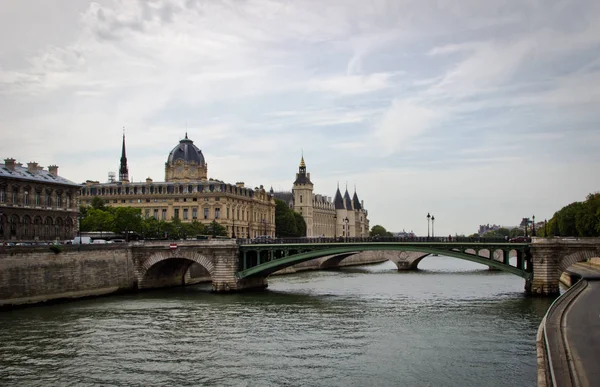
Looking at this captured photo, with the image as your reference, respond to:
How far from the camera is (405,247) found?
5884 cm

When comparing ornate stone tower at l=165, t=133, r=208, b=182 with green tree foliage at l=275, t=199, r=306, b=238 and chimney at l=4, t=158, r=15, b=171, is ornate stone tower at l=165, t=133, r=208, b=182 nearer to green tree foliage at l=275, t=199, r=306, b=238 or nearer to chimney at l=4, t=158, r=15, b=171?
green tree foliage at l=275, t=199, r=306, b=238

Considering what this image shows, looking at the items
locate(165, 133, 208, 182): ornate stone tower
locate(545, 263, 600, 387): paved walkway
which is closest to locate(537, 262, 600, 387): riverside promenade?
locate(545, 263, 600, 387): paved walkway

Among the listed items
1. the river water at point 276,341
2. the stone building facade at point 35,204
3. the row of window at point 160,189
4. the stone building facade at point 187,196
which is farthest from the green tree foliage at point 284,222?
the river water at point 276,341

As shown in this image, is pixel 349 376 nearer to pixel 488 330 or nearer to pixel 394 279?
pixel 488 330

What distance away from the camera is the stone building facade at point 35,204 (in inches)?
2349

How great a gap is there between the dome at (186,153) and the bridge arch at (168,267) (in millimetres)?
57514

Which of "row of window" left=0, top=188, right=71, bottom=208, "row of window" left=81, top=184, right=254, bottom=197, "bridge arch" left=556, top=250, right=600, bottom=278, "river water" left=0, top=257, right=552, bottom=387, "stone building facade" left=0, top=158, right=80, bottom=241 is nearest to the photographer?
"river water" left=0, top=257, right=552, bottom=387

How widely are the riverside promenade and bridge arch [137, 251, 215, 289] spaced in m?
32.4

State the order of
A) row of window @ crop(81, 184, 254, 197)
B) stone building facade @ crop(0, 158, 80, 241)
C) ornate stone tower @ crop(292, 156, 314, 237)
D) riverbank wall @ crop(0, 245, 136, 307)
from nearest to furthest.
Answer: riverbank wall @ crop(0, 245, 136, 307), stone building facade @ crop(0, 158, 80, 241), row of window @ crop(81, 184, 254, 197), ornate stone tower @ crop(292, 156, 314, 237)

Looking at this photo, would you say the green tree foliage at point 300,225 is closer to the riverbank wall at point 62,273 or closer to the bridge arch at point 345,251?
the bridge arch at point 345,251

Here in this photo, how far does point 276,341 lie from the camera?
34.7m

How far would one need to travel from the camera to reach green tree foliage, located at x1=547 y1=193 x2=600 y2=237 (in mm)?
83175

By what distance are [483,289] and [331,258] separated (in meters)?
40.2

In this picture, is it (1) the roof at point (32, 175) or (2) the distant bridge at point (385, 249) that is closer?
(2) the distant bridge at point (385, 249)
